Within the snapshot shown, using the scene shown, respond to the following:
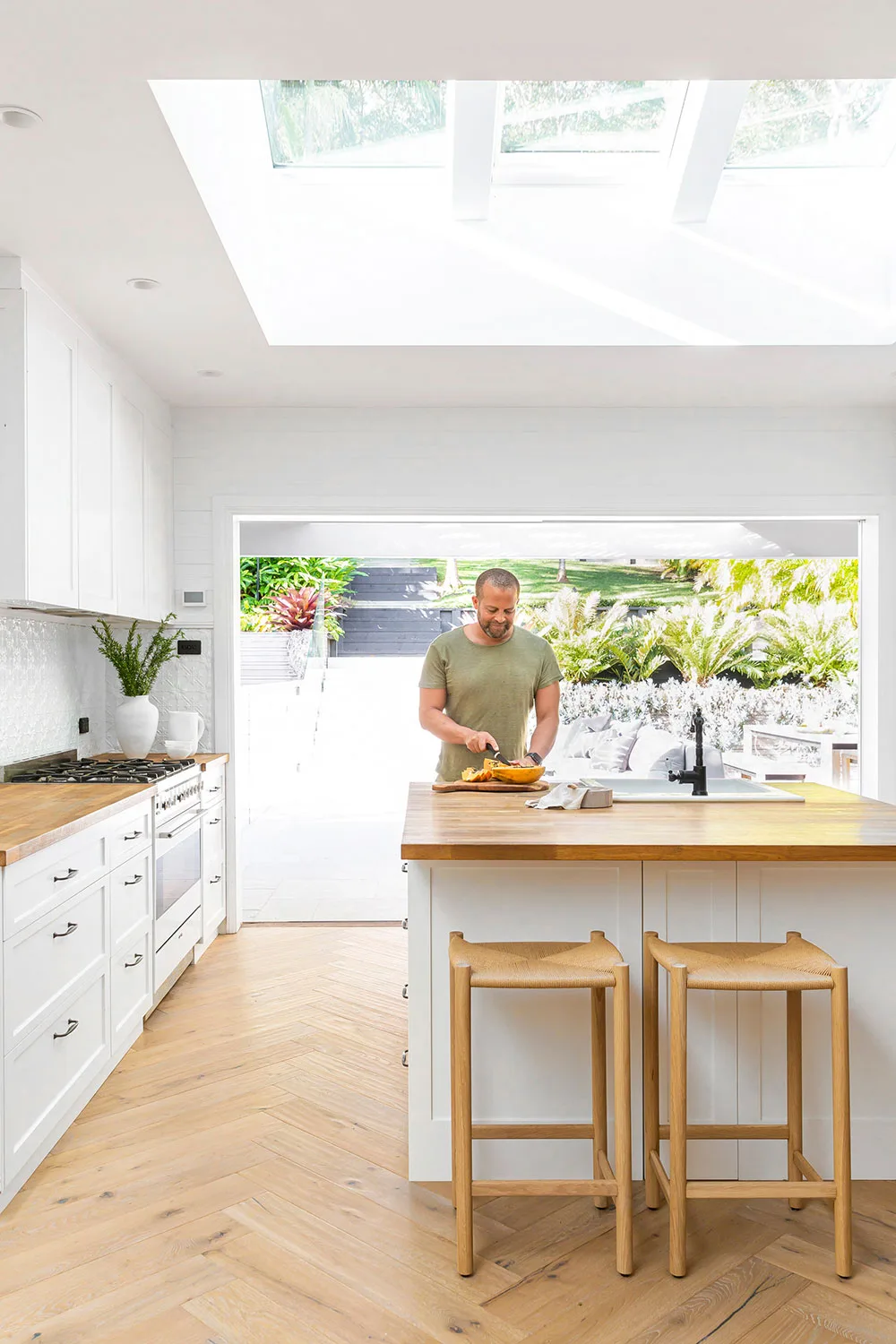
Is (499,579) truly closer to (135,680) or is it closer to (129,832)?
(129,832)

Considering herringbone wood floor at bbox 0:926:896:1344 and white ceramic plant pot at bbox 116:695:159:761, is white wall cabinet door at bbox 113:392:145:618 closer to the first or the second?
white ceramic plant pot at bbox 116:695:159:761

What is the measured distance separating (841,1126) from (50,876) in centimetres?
201

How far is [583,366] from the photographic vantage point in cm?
427

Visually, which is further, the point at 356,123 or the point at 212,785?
the point at 212,785

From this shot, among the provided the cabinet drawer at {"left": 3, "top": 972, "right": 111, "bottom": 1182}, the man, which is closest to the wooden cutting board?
the man

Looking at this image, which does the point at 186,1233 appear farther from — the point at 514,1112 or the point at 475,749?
the point at 475,749

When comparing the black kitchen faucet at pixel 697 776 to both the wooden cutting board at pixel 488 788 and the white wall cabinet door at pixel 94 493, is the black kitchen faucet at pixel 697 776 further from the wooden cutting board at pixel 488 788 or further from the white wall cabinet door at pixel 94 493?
the white wall cabinet door at pixel 94 493

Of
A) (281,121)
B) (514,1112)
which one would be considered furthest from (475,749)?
(281,121)

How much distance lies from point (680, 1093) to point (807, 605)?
422cm

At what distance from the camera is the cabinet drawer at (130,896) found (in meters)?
3.13

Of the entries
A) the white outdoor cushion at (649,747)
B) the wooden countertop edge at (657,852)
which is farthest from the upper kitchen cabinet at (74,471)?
the white outdoor cushion at (649,747)

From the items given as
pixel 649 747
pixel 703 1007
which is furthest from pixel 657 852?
pixel 649 747

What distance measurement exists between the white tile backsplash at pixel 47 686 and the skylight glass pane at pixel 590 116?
9.05 ft

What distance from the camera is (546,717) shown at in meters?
4.13
